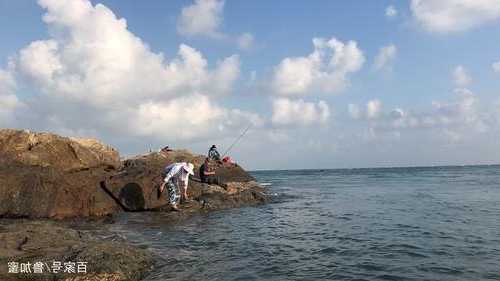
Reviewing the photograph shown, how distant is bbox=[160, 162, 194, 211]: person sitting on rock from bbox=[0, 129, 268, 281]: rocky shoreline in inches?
20.8

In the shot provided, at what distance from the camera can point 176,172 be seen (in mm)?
19547

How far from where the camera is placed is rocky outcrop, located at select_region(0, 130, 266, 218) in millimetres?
17234

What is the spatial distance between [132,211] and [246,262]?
1039cm

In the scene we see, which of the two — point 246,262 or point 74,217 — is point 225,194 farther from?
point 246,262

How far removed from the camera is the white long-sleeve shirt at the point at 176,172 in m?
19.4

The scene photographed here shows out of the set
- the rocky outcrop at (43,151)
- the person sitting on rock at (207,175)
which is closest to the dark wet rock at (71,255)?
the rocky outcrop at (43,151)

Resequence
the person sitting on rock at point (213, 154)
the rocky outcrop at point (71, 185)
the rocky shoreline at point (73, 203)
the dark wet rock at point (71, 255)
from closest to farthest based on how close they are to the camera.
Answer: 1. the dark wet rock at point (71, 255)
2. the rocky shoreline at point (73, 203)
3. the rocky outcrop at point (71, 185)
4. the person sitting on rock at point (213, 154)

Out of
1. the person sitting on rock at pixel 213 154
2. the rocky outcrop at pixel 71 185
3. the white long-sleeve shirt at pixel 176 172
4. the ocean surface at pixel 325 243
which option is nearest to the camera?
the ocean surface at pixel 325 243

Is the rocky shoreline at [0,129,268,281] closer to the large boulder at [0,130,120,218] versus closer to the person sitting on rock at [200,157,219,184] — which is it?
the large boulder at [0,130,120,218]

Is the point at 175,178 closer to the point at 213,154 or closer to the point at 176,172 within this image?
the point at 176,172

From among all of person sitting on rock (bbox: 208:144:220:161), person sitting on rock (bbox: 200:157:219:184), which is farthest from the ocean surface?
person sitting on rock (bbox: 208:144:220:161)

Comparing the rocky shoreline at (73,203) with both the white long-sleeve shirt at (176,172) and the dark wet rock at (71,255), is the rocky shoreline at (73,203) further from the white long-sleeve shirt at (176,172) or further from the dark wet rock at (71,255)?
the white long-sleeve shirt at (176,172)

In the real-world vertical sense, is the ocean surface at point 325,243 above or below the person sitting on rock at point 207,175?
below

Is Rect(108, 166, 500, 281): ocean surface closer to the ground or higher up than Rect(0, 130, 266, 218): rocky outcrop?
closer to the ground
